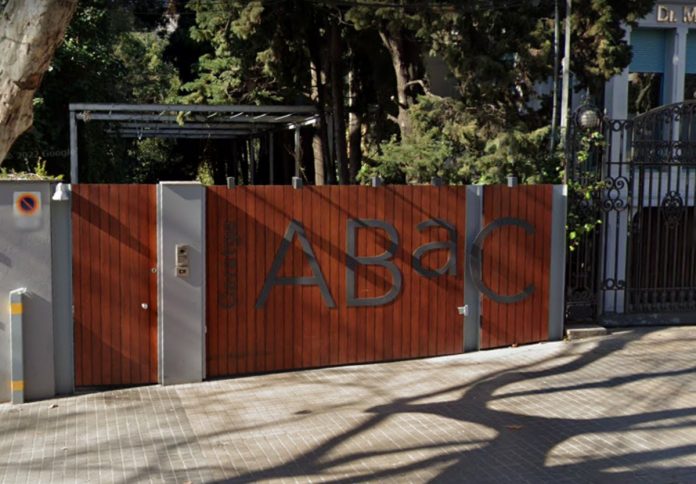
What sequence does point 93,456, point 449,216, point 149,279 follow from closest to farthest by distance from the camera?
point 93,456 → point 149,279 → point 449,216

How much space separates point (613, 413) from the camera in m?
7.42

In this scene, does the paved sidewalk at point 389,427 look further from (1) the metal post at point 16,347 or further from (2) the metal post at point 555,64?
(2) the metal post at point 555,64

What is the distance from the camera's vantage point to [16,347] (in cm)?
769

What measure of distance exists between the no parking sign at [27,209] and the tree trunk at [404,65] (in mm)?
7303

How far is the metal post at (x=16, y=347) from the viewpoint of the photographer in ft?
25.1

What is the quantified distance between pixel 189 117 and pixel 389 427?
510 inches

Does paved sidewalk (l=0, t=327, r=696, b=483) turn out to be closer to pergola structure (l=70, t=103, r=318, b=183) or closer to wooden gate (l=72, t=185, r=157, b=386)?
wooden gate (l=72, t=185, r=157, b=386)

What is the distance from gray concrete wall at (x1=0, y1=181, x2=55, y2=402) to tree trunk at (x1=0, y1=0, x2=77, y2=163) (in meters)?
3.01

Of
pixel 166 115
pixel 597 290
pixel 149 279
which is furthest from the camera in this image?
pixel 166 115

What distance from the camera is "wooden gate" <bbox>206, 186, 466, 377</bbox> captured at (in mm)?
8617

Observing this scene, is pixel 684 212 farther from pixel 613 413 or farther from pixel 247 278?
pixel 247 278

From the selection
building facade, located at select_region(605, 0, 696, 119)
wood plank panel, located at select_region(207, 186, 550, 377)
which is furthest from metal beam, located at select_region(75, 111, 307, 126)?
wood plank panel, located at select_region(207, 186, 550, 377)

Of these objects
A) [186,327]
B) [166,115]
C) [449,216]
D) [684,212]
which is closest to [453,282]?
[449,216]

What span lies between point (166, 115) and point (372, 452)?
13777 millimetres
